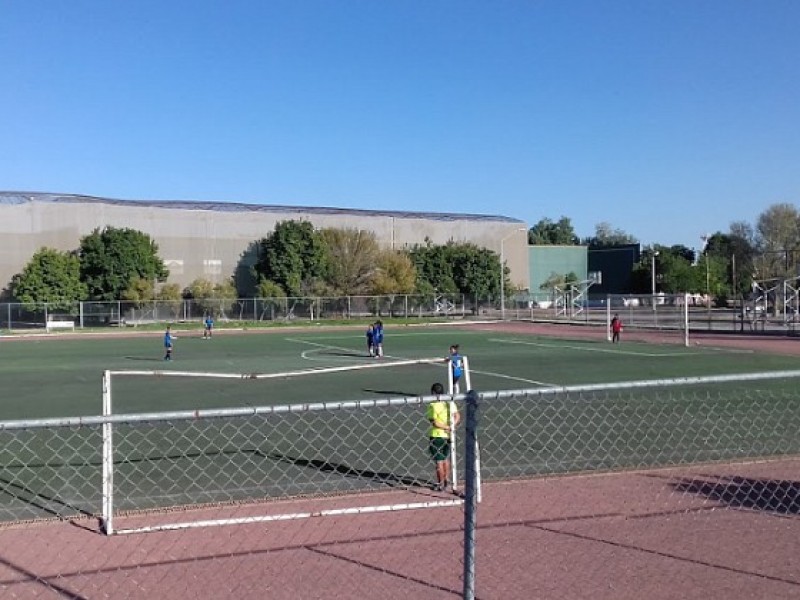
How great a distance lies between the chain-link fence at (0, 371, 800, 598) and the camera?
6.60 meters

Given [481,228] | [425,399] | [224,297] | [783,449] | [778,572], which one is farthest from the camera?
[481,228]

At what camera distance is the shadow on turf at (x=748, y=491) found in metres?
9.28

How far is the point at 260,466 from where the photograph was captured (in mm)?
12172

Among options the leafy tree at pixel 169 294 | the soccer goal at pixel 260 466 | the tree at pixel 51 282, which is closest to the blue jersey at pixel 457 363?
the soccer goal at pixel 260 466

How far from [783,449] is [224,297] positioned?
69068 millimetres

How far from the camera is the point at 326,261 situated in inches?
3231

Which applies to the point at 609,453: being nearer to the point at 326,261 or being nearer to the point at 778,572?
the point at 778,572

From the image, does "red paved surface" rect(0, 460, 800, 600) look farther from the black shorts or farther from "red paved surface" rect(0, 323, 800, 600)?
the black shorts

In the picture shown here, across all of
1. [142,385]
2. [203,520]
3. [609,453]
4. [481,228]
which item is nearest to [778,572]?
[203,520]

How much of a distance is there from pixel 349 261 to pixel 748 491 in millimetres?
73442

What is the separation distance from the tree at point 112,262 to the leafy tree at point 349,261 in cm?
1710

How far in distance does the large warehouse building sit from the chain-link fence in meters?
65.9

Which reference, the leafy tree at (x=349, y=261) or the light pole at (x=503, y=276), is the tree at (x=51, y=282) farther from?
the light pole at (x=503, y=276)

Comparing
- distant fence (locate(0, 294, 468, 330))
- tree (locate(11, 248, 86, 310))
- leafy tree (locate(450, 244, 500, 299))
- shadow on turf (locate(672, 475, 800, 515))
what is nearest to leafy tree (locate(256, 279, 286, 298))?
distant fence (locate(0, 294, 468, 330))
